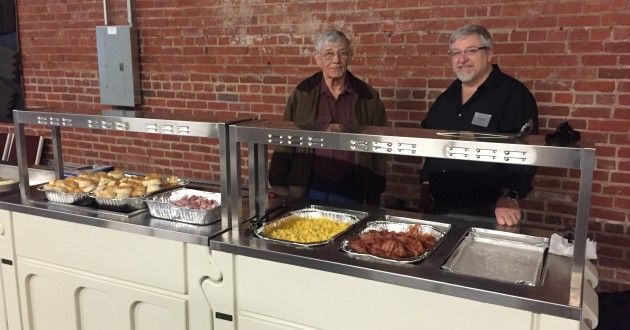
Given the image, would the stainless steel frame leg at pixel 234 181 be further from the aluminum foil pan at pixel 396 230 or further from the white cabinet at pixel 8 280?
the white cabinet at pixel 8 280

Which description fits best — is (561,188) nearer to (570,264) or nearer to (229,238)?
(570,264)

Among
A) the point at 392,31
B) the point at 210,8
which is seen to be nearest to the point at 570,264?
the point at 392,31

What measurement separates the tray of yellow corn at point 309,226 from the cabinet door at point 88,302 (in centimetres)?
43

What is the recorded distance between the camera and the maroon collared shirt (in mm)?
2580

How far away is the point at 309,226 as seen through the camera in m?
2.01

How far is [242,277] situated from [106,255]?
64 centimetres

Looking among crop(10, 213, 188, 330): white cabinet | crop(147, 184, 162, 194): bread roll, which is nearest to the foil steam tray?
crop(10, 213, 188, 330): white cabinet

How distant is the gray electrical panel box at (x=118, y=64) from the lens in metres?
3.94

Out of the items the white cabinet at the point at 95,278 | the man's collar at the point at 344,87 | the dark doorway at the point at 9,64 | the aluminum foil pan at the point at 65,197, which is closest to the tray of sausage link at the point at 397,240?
the white cabinet at the point at 95,278

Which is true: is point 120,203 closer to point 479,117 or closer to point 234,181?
point 234,181

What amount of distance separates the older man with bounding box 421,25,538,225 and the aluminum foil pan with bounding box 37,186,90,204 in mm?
1514

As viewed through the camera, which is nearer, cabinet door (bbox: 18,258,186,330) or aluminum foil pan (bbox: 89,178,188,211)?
cabinet door (bbox: 18,258,186,330)

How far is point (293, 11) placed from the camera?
3383 millimetres

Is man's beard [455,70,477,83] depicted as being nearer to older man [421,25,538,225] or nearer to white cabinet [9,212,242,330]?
older man [421,25,538,225]
